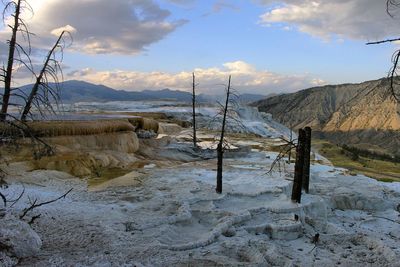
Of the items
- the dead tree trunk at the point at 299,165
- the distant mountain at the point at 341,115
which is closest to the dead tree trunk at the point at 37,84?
the dead tree trunk at the point at 299,165

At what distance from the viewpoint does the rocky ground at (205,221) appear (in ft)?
32.0

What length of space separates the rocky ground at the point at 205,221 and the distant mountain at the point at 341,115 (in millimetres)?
88274

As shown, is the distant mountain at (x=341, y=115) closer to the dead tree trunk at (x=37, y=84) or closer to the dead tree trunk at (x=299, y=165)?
the dead tree trunk at (x=299, y=165)

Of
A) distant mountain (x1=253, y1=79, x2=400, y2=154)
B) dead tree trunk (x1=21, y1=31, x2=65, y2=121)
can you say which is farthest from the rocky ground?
distant mountain (x1=253, y1=79, x2=400, y2=154)

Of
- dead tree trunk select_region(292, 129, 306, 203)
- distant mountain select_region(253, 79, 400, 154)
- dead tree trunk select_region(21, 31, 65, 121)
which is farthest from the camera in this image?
distant mountain select_region(253, 79, 400, 154)

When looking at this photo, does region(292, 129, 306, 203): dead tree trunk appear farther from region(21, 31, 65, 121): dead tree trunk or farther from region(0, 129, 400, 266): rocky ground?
region(21, 31, 65, 121): dead tree trunk

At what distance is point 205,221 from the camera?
13.3m

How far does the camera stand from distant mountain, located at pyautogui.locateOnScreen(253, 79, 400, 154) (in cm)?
12194

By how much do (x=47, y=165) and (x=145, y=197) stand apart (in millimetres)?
5374

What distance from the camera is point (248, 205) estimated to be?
15023 mm

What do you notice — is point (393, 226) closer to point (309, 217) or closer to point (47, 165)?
point (309, 217)

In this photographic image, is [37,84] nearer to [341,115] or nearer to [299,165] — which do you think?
[299,165]

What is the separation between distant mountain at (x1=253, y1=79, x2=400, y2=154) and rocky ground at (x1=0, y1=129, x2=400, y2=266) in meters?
88.3

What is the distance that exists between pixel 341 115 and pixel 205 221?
134020 mm
